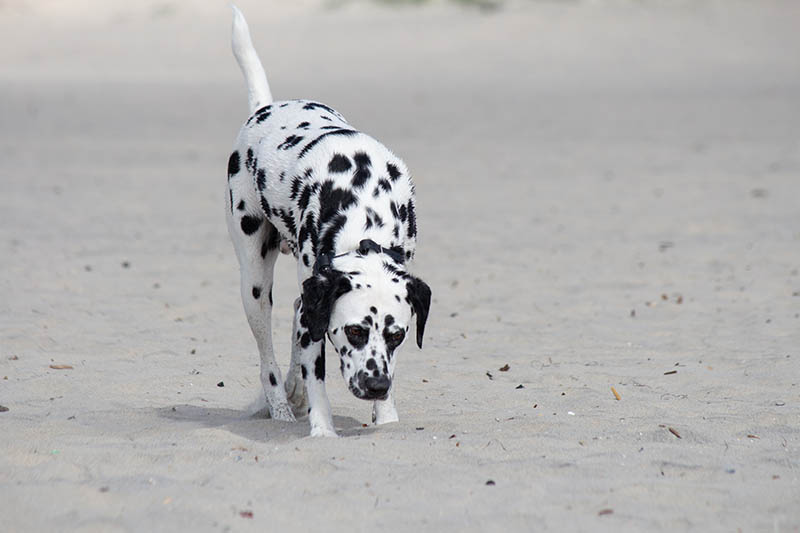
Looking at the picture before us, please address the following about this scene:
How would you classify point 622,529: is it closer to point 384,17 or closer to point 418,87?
point 418,87

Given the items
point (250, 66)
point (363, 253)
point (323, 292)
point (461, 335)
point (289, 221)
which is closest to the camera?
point (323, 292)

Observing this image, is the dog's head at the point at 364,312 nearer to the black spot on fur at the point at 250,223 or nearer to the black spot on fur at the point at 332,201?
the black spot on fur at the point at 332,201

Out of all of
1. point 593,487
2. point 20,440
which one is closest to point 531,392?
point 593,487

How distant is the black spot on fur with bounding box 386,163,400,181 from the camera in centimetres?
553

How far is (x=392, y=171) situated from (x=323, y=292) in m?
0.96

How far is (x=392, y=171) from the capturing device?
5566 millimetres

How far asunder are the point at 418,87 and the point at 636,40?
12.0 metres

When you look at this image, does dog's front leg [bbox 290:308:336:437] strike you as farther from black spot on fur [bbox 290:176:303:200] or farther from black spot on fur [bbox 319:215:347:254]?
black spot on fur [bbox 290:176:303:200]

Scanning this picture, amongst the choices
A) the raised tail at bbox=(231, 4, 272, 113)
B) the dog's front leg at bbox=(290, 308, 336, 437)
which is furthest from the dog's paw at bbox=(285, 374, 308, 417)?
the raised tail at bbox=(231, 4, 272, 113)

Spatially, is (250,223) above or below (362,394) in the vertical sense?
above

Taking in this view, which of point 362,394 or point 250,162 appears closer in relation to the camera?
point 362,394

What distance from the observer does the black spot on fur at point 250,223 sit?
240 inches

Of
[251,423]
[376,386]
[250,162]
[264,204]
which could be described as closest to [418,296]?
[376,386]

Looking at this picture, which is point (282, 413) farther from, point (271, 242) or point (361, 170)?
point (361, 170)
